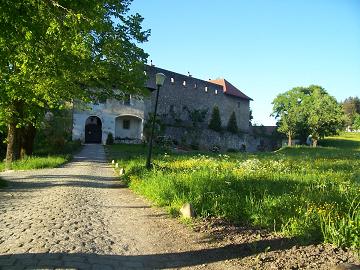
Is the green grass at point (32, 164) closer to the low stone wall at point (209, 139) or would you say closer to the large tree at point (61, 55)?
the large tree at point (61, 55)

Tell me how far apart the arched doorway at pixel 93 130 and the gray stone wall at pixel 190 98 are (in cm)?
646

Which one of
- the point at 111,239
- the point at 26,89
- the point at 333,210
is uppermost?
the point at 26,89

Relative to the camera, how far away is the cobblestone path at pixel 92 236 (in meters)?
5.52

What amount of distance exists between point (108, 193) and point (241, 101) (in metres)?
63.1

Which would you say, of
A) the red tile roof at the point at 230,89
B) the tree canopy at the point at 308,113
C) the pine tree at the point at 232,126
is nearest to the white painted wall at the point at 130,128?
the pine tree at the point at 232,126

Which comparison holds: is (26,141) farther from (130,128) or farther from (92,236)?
(130,128)

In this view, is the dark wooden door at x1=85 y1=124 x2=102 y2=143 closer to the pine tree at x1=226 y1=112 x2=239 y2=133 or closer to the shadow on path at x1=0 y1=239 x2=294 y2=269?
the pine tree at x1=226 y1=112 x2=239 y2=133

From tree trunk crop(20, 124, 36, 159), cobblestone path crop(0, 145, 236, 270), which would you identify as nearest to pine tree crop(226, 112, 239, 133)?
tree trunk crop(20, 124, 36, 159)

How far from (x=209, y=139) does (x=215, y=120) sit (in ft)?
14.2

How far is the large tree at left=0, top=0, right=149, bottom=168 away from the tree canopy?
48104mm

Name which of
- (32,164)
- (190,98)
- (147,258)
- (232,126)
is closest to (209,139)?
(190,98)

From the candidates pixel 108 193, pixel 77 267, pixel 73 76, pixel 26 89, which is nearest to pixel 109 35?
pixel 73 76

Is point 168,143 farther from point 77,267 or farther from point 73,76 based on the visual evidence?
point 77,267

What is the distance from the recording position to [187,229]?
732cm
